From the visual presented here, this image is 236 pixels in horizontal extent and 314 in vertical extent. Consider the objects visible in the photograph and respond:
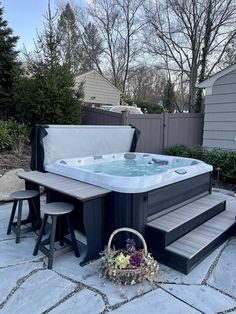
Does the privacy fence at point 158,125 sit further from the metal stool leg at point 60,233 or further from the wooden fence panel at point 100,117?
the metal stool leg at point 60,233

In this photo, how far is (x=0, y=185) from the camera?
4551mm

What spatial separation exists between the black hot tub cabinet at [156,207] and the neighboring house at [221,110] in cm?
287

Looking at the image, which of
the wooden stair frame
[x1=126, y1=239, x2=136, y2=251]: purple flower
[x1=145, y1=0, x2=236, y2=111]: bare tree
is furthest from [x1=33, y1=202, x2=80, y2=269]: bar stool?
[x1=145, y1=0, x2=236, y2=111]: bare tree

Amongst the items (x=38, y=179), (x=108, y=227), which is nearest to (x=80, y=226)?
(x=108, y=227)

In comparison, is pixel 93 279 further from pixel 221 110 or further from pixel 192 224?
pixel 221 110

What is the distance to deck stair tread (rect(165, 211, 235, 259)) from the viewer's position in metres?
2.56

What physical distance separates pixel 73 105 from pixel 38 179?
155 inches

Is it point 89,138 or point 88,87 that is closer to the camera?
point 89,138

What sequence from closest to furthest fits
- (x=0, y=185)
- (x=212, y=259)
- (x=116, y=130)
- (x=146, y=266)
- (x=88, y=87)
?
(x=146, y=266)
(x=212, y=259)
(x=0, y=185)
(x=116, y=130)
(x=88, y=87)

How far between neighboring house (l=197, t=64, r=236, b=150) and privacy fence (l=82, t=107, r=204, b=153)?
76cm

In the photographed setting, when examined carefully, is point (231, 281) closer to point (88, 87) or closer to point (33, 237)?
point (33, 237)

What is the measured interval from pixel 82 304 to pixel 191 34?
11.5 m

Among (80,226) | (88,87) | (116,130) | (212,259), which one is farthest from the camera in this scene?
(88,87)

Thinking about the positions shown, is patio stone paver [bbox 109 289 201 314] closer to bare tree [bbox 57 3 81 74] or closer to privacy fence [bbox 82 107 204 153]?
privacy fence [bbox 82 107 204 153]
